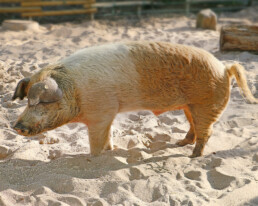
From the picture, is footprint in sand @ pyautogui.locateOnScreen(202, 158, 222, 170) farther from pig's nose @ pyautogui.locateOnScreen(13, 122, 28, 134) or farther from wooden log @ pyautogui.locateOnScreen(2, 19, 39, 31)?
wooden log @ pyautogui.locateOnScreen(2, 19, 39, 31)

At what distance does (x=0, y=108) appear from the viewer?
491 cm

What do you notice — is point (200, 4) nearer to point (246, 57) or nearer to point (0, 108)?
point (246, 57)

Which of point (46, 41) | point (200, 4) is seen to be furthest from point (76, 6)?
point (200, 4)

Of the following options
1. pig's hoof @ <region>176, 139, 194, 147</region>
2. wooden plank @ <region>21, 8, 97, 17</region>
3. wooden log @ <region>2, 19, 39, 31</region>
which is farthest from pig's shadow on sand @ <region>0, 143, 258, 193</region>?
wooden plank @ <region>21, 8, 97, 17</region>

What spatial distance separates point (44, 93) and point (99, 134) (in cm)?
71

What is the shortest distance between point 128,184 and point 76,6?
945 cm

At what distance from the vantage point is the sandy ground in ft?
9.78

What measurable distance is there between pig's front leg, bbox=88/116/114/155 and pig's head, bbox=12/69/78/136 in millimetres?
247

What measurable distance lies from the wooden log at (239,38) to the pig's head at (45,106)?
A: 477 centimetres

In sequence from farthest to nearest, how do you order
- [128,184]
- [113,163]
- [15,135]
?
[15,135] → [113,163] → [128,184]

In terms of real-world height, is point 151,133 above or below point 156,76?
below

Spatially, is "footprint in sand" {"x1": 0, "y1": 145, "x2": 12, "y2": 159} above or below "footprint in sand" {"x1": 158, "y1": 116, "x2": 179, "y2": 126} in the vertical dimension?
above

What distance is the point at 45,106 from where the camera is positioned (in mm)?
3281

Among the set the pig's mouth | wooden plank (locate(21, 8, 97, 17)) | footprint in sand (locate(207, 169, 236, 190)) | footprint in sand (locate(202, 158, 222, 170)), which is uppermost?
wooden plank (locate(21, 8, 97, 17))
